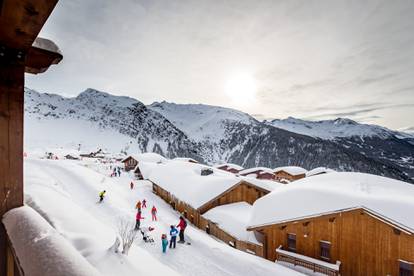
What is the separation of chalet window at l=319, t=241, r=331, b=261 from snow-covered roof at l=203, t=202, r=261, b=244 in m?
4.78

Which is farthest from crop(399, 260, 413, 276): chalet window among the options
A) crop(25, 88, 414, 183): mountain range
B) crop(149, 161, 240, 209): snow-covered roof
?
crop(25, 88, 414, 183): mountain range

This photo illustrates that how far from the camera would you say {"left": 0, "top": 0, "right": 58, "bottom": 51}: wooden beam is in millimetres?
1205

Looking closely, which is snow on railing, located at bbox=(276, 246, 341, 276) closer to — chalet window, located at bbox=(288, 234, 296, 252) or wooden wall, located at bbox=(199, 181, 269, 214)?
chalet window, located at bbox=(288, 234, 296, 252)

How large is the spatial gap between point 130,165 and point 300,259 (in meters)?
49.5

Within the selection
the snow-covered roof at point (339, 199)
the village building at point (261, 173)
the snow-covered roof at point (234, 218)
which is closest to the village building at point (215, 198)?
the snow-covered roof at point (234, 218)

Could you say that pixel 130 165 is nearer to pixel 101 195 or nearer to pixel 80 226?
pixel 101 195

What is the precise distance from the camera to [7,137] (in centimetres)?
188

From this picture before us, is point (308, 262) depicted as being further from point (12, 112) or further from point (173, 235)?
point (12, 112)

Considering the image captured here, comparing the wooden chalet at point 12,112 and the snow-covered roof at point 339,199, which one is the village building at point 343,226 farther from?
the wooden chalet at point 12,112

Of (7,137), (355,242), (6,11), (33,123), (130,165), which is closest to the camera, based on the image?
(6,11)

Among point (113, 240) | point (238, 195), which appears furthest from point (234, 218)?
point (113, 240)

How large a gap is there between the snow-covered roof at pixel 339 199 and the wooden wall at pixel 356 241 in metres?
0.61

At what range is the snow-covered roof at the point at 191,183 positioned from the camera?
24.6 metres

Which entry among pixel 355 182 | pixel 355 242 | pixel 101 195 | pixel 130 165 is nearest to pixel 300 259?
pixel 355 242
